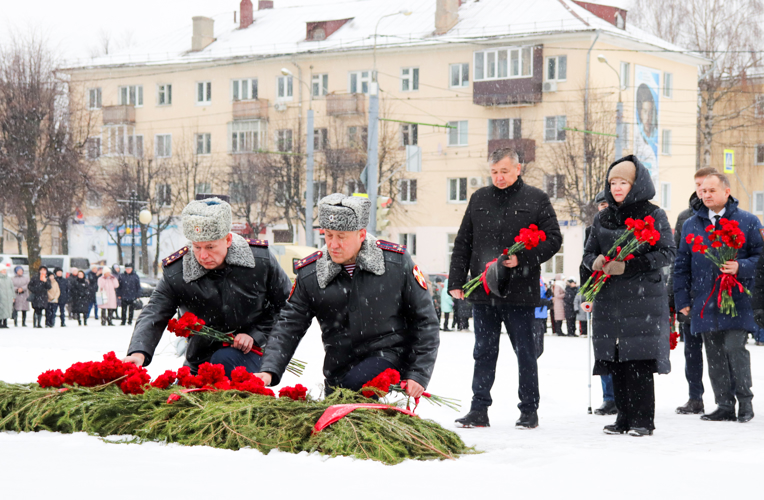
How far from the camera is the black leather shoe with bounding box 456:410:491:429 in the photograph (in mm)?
7191

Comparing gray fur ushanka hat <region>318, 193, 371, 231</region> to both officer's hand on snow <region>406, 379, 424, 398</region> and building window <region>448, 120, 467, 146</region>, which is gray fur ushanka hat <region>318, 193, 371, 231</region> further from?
building window <region>448, 120, 467, 146</region>

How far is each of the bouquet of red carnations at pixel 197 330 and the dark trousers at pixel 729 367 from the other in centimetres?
330

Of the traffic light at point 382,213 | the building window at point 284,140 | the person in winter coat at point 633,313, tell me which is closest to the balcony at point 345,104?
the building window at point 284,140

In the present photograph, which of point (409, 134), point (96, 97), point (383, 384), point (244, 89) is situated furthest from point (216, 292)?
point (96, 97)

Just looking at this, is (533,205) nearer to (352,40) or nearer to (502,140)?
(502,140)

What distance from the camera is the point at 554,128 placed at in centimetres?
4675

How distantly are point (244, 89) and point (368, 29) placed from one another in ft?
Result: 23.1

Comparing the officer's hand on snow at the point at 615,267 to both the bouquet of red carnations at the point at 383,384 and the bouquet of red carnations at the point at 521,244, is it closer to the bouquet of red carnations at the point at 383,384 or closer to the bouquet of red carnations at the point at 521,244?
the bouquet of red carnations at the point at 521,244

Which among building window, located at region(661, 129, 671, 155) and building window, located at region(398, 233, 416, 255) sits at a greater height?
building window, located at region(661, 129, 671, 155)

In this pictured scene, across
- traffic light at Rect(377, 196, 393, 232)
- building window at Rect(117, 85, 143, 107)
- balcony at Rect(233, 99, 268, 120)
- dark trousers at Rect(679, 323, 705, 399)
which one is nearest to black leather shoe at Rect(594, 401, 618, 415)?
dark trousers at Rect(679, 323, 705, 399)

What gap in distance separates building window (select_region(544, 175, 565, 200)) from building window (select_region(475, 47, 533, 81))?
4.89 m

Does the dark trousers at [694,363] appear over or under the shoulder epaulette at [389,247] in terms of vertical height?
under

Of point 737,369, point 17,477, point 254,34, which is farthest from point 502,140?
point 17,477

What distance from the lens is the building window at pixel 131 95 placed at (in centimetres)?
5838
